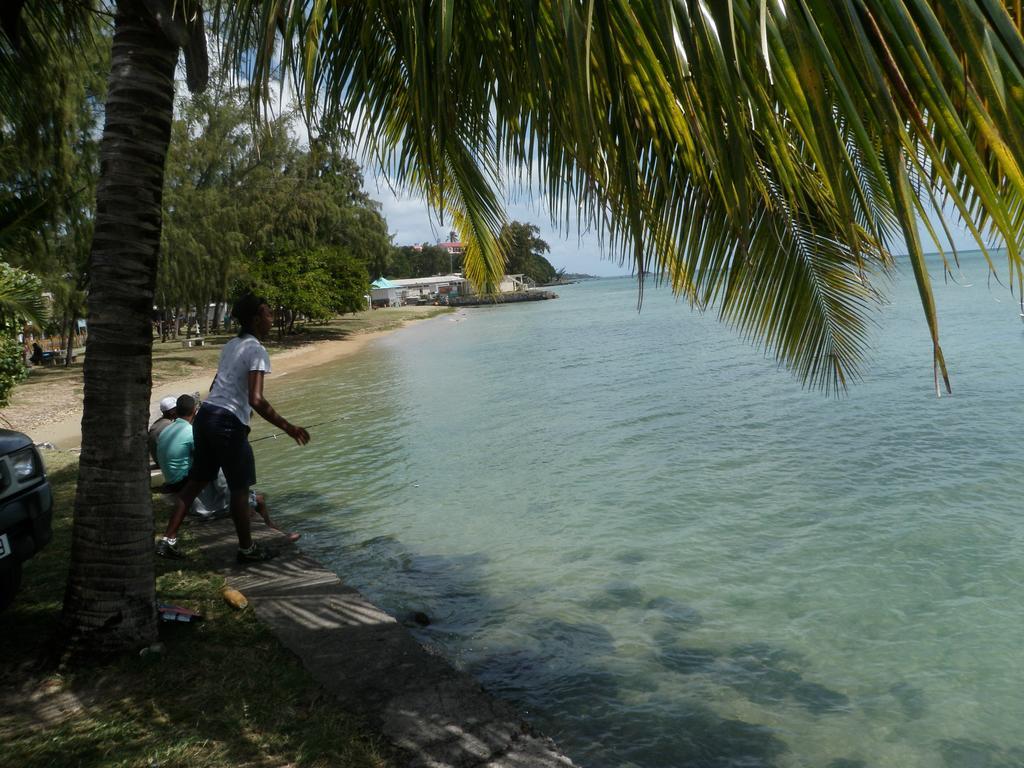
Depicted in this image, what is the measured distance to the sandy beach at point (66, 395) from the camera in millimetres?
15141

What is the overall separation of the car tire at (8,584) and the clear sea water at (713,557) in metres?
2.45

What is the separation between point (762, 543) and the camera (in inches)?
279

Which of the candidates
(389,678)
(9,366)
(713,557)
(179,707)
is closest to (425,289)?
(9,366)

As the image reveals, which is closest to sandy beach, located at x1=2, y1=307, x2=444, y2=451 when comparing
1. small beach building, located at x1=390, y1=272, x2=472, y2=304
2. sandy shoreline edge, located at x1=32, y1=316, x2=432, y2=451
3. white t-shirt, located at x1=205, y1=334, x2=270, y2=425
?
sandy shoreline edge, located at x1=32, y1=316, x2=432, y2=451

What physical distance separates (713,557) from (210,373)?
23213 mm

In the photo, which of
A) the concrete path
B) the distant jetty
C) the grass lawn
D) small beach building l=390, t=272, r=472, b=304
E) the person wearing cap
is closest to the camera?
the grass lawn

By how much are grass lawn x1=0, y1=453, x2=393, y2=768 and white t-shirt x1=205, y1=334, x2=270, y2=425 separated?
1.39 metres

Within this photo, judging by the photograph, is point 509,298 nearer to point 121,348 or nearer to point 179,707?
point 121,348

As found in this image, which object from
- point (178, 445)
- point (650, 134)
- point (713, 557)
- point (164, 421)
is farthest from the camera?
point (164, 421)

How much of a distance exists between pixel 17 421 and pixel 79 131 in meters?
8.02

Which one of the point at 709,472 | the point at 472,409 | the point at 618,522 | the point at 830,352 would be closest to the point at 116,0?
the point at 830,352

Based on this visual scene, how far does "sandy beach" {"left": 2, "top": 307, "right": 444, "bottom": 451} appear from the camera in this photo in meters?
15.1

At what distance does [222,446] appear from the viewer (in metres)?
5.05

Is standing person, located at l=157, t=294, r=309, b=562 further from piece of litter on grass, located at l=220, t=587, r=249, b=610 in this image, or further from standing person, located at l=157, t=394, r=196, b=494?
standing person, located at l=157, t=394, r=196, b=494
